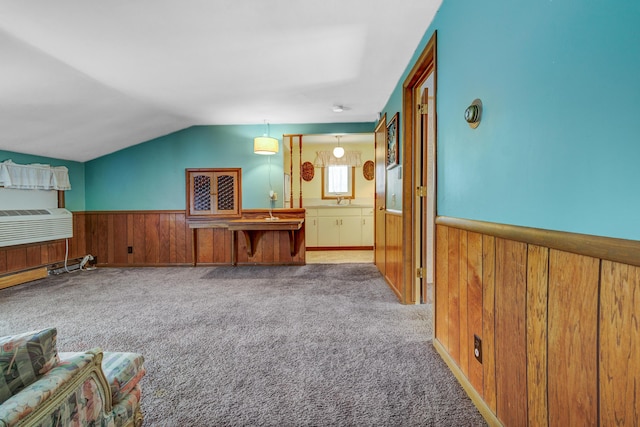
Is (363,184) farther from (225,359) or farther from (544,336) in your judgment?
(544,336)

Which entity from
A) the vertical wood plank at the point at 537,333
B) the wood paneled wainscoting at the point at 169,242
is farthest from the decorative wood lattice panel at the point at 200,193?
the vertical wood plank at the point at 537,333

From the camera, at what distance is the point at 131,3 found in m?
1.97

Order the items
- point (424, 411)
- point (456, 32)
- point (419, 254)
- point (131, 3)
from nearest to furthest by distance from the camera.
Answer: point (424, 411), point (456, 32), point (131, 3), point (419, 254)

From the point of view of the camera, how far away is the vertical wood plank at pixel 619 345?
0.76 m

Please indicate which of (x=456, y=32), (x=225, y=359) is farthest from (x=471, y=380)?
(x=456, y=32)

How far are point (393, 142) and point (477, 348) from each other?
2345mm

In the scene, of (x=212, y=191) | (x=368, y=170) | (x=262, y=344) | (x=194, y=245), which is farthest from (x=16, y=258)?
(x=368, y=170)

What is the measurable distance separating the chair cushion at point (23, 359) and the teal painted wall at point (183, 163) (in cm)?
414

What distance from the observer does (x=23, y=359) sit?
87 centimetres

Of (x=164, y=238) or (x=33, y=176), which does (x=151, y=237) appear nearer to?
(x=164, y=238)

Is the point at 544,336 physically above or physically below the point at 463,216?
below

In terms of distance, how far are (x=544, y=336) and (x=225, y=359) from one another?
5.55ft

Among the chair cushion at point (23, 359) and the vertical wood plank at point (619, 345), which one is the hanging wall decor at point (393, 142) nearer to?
the vertical wood plank at point (619, 345)

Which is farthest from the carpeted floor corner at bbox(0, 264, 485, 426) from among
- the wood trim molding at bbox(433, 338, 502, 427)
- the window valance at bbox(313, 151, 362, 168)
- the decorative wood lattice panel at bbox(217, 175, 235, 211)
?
the window valance at bbox(313, 151, 362, 168)
